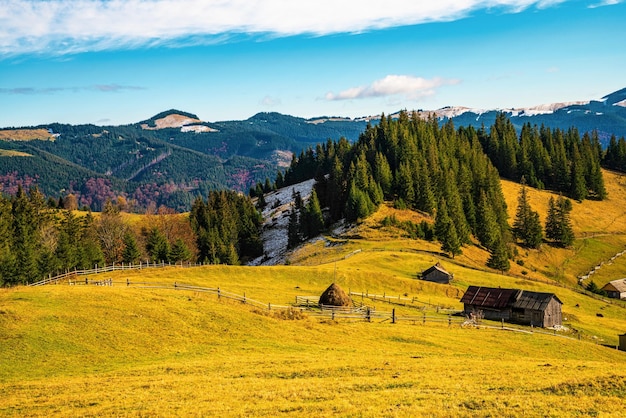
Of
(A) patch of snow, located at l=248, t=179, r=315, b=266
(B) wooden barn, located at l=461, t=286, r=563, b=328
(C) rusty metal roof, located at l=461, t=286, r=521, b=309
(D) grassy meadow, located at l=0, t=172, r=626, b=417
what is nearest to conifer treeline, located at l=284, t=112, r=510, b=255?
(A) patch of snow, located at l=248, t=179, r=315, b=266

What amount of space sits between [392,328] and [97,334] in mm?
27477

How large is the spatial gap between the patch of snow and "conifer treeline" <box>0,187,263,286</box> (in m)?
4.48

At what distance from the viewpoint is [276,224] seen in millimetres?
156125

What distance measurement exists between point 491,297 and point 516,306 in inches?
135

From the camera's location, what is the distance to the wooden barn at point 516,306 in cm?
6644

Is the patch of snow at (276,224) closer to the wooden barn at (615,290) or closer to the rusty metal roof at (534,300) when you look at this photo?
the rusty metal roof at (534,300)

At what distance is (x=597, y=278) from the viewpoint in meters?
116

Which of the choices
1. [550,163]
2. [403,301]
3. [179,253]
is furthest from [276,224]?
[550,163]

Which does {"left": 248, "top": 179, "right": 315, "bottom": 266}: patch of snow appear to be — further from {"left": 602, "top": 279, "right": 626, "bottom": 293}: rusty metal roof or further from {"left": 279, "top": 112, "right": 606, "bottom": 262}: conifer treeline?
{"left": 602, "top": 279, "right": 626, "bottom": 293}: rusty metal roof

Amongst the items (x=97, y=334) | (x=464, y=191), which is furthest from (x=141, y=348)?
(x=464, y=191)

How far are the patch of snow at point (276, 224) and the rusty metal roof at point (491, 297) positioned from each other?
53.3 metres

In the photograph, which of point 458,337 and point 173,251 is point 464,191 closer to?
point 173,251

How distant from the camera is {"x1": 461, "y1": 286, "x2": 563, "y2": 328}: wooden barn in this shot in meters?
66.4

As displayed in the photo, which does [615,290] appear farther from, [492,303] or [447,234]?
[492,303]
